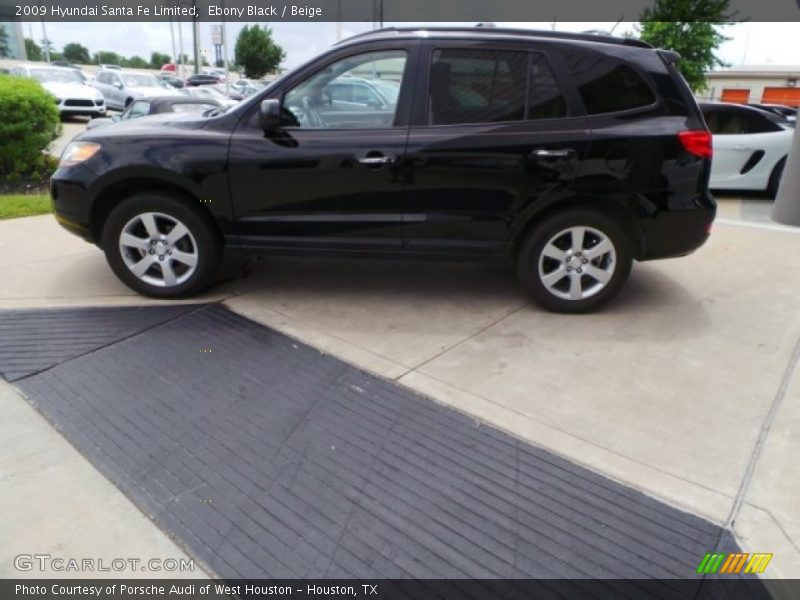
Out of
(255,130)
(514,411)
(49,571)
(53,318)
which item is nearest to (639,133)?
(514,411)

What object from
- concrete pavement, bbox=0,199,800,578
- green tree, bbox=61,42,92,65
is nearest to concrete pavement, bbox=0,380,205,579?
concrete pavement, bbox=0,199,800,578

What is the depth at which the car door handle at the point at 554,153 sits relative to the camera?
386cm

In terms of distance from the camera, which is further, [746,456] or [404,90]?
[404,90]

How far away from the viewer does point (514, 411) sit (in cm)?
304

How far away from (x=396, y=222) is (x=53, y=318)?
2.49 m

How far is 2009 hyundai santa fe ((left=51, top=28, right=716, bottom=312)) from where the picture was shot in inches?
153

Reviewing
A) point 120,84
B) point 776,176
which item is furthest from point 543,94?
point 120,84

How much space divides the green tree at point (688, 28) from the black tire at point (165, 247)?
1638 centimetres

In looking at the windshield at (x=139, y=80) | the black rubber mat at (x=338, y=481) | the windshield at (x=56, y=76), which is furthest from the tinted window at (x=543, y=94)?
the windshield at (x=139, y=80)

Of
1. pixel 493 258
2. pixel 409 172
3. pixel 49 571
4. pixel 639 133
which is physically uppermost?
pixel 639 133

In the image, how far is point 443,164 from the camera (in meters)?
3.92

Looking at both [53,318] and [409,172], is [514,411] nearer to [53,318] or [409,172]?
[409,172]

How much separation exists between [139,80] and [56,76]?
315cm

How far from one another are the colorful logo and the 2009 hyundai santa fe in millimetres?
2215
